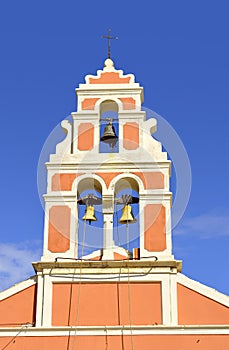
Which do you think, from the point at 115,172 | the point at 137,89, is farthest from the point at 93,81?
the point at 115,172

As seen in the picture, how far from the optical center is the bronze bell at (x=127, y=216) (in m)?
15.9

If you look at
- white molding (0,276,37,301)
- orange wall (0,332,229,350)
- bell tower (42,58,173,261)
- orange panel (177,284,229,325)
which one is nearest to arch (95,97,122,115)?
bell tower (42,58,173,261)

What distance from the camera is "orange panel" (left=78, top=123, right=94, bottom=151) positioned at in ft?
53.4

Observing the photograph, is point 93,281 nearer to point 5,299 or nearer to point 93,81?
point 5,299

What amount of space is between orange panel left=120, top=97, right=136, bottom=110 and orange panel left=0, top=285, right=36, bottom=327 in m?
4.34

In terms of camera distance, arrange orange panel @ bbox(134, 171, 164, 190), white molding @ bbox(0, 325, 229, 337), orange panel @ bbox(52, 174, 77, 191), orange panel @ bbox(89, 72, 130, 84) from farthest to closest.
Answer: orange panel @ bbox(89, 72, 130, 84)
orange panel @ bbox(52, 174, 77, 191)
orange panel @ bbox(134, 171, 164, 190)
white molding @ bbox(0, 325, 229, 337)

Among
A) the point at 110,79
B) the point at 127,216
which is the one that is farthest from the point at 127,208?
the point at 110,79

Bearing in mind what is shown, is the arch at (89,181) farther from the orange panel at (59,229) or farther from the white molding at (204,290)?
the white molding at (204,290)

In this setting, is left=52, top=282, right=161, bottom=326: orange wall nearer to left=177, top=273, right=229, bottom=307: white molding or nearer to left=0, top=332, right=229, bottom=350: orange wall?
left=0, top=332, right=229, bottom=350: orange wall

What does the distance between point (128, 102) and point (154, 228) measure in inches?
117

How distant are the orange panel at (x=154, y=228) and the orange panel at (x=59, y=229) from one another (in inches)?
61.9

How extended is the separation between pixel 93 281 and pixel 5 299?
177cm

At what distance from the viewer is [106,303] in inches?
585

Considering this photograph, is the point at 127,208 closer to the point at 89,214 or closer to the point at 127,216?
the point at 127,216
